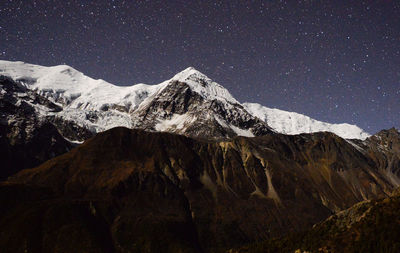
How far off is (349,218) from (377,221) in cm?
647

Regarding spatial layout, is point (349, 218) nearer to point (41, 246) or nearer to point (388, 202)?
point (388, 202)

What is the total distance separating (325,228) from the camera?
2963 inches

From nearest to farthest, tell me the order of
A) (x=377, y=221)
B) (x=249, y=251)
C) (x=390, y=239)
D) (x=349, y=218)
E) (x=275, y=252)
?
(x=390, y=239)
(x=377, y=221)
(x=349, y=218)
(x=275, y=252)
(x=249, y=251)

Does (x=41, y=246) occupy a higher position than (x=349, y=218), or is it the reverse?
(x=349, y=218)

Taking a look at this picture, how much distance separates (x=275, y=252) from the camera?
80.2 meters

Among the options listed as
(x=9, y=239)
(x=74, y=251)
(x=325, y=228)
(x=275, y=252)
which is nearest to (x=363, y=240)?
(x=325, y=228)

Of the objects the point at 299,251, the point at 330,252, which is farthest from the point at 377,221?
the point at 299,251

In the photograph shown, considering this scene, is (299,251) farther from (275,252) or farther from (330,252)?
(275,252)

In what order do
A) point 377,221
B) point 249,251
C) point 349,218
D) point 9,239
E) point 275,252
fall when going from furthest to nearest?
1. point 9,239
2. point 249,251
3. point 275,252
4. point 349,218
5. point 377,221

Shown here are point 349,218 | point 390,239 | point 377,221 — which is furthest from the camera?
point 349,218

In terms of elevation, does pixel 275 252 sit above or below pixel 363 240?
below

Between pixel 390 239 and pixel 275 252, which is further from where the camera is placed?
pixel 275 252

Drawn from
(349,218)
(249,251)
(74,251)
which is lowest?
(74,251)

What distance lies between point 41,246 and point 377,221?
183277mm
